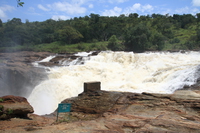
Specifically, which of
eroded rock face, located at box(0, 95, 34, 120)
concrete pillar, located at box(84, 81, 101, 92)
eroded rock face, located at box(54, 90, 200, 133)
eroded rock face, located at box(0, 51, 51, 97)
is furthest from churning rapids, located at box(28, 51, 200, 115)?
eroded rock face, located at box(0, 95, 34, 120)

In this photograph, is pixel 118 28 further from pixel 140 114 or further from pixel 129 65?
pixel 140 114

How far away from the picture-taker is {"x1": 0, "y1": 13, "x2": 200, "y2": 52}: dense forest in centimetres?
3169

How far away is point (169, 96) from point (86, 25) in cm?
4115

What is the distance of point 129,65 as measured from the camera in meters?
19.5

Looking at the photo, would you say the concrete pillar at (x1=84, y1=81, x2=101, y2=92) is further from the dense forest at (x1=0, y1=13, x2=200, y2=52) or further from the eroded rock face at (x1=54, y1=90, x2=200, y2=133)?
the dense forest at (x1=0, y1=13, x2=200, y2=52)

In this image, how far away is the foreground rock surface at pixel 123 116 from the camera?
187 inches

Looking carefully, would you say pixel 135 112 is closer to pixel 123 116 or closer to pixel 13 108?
pixel 123 116

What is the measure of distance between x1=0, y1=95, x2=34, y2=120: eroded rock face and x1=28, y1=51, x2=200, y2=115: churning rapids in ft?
16.2

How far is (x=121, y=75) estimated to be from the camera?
56.3 ft

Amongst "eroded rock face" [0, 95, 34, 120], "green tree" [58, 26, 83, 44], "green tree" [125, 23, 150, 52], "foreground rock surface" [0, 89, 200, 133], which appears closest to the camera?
"foreground rock surface" [0, 89, 200, 133]

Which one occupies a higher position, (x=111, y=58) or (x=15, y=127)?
(x=111, y=58)

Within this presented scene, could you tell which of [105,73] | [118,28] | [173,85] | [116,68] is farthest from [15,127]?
[118,28]

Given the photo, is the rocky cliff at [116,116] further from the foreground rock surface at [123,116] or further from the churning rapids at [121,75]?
the churning rapids at [121,75]

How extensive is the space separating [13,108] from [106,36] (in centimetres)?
3967
